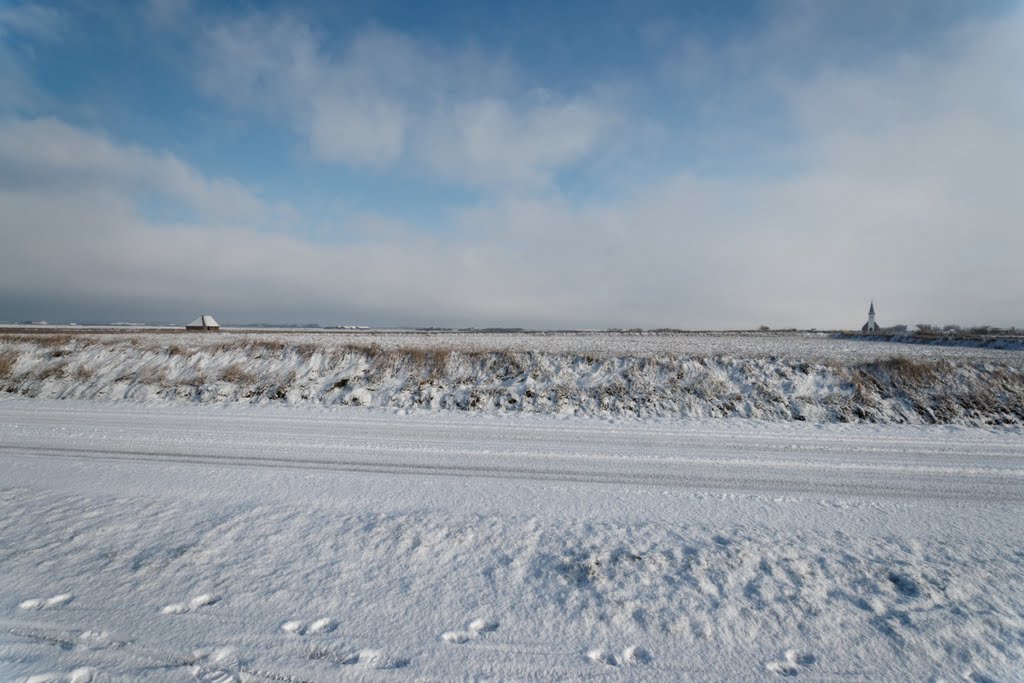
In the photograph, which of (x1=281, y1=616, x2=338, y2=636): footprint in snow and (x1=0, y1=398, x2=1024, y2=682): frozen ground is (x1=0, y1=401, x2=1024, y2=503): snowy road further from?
(x1=281, y1=616, x2=338, y2=636): footprint in snow

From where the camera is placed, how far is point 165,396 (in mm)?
17125

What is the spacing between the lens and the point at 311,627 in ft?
13.5

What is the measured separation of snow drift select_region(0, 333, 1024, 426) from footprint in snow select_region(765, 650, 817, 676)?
10.3m

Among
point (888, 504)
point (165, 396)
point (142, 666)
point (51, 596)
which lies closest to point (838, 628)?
point (888, 504)

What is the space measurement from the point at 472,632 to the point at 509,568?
0.90 meters

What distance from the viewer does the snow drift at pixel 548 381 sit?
46.1 ft

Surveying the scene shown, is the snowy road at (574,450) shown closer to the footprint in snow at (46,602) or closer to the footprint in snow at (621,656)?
the footprint in snow at (621,656)

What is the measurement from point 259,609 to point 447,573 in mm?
1743

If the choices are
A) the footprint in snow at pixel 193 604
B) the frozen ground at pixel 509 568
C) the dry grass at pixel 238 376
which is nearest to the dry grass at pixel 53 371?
the dry grass at pixel 238 376

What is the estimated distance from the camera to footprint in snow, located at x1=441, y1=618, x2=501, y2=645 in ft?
13.1

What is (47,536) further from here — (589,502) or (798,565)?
(798,565)

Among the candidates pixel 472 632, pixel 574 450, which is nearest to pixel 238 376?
pixel 574 450

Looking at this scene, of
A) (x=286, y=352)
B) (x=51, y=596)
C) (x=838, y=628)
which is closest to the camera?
(x=838, y=628)

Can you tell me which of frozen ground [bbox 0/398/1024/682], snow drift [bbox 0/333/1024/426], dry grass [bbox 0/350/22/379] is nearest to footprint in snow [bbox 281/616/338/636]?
frozen ground [bbox 0/398/1024/682]
